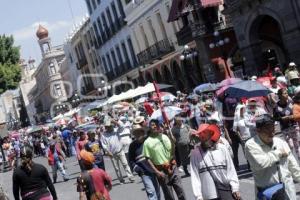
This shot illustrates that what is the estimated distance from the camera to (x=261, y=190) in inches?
248

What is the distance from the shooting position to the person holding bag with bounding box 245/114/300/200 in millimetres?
6129

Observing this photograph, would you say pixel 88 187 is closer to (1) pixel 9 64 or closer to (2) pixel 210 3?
(2) pixel 210 3

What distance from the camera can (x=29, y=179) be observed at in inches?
340

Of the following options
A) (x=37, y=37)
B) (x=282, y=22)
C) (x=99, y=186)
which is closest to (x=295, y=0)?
(x=282, y=22)

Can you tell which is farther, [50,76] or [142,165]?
[50,76]

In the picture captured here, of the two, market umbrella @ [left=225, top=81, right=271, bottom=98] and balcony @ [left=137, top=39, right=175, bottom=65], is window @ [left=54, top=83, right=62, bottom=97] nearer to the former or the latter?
balcony @ [left=137, top=39, right=175, bottom=65]

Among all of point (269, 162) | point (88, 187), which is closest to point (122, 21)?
point (88, 187)

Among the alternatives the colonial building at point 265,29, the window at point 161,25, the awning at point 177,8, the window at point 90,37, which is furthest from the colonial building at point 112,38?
the colonial building at point 265,29

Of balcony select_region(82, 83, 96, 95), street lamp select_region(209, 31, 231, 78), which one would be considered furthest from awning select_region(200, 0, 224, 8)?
balcony select_region(82, 83, 96, 95)

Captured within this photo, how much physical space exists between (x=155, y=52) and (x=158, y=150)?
104 ft

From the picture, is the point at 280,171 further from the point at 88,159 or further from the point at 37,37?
the point at 37,37

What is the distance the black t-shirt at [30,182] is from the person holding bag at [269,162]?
133 inches

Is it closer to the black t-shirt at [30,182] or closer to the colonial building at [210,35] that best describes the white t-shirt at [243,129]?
the black t-shirt at [30,182]

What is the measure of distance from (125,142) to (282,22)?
9.46 m
